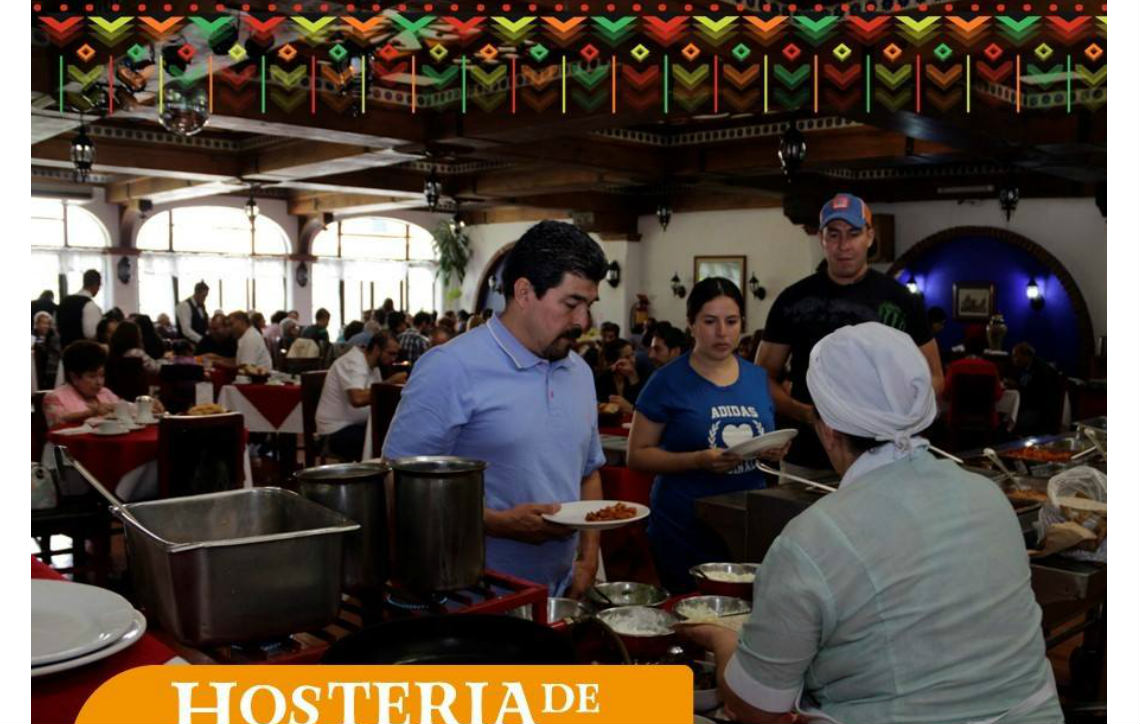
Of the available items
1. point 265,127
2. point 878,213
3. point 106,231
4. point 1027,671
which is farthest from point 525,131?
point 106,231

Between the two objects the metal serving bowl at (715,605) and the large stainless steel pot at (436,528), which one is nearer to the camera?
the large stainless steel pot at (436,528)

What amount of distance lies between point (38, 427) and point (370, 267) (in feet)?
45.0

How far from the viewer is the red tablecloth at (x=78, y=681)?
117 centimetres

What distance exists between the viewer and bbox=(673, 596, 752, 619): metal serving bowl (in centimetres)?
182

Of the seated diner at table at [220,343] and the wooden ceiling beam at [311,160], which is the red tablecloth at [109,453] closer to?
the wooden ceiling beam at [311,160]

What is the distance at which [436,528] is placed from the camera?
1.44 m

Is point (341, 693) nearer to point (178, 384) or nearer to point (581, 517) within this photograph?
point (581, 517)

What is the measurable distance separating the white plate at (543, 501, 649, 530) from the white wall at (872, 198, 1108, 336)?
11.2m

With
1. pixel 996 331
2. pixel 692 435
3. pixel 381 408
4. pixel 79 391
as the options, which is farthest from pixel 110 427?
pixel 996 331

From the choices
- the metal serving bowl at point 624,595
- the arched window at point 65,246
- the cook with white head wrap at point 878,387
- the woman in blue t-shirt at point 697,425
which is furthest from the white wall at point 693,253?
the cook with white head wrap at point 878,387

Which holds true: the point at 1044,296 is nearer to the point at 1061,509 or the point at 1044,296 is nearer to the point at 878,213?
the point at 878,213

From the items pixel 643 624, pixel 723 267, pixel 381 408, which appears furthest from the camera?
pixel 723 267

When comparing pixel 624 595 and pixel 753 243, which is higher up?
pixel 753 243

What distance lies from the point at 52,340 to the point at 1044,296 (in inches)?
437
